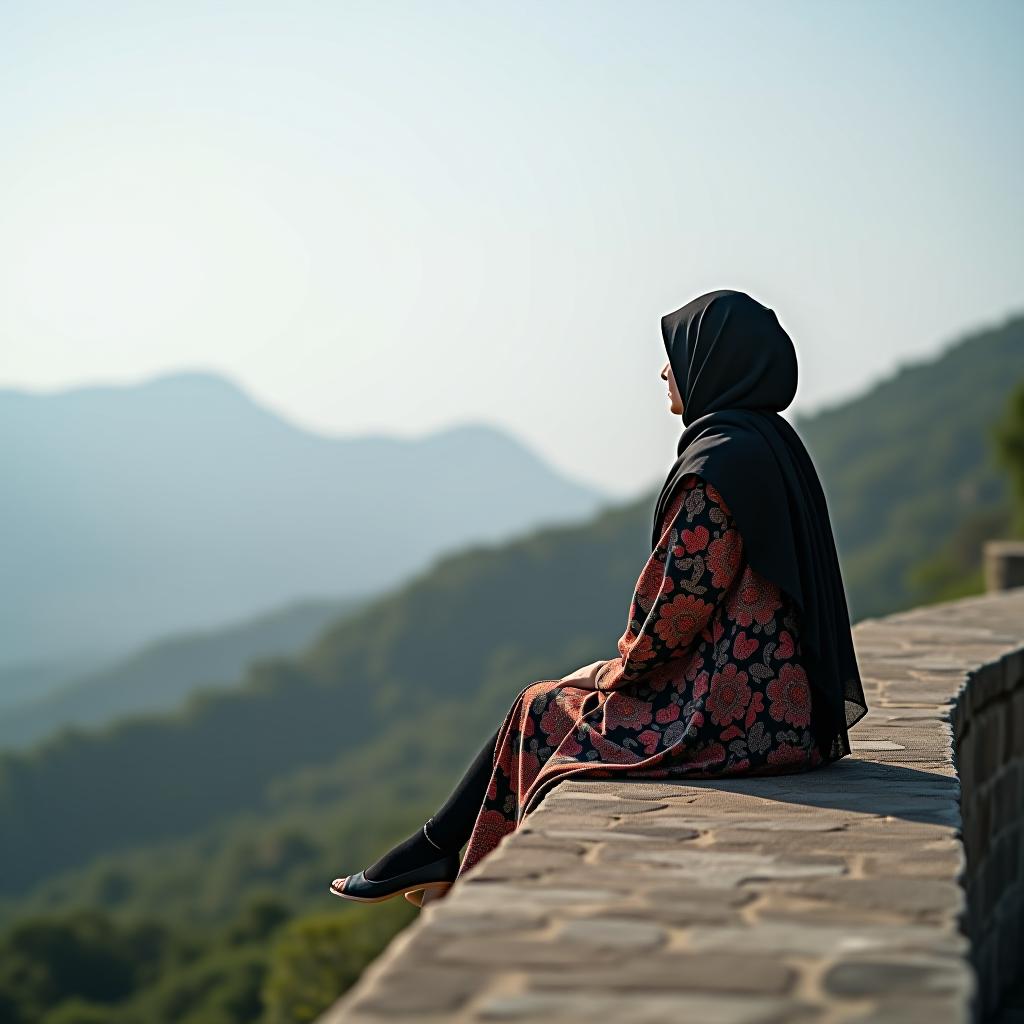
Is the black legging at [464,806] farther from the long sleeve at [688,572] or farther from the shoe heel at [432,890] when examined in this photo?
the long sleeve at [688,572]

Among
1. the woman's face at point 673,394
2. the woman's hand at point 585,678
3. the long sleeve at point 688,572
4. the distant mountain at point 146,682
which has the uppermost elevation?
the woman's face at point 673,394

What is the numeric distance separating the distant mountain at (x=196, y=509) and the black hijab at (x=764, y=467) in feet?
389

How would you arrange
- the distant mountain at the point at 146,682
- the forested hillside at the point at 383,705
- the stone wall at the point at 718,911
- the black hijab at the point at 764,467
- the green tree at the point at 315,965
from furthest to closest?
the distant mountain at the point at 146,682 → the forested hillside at the point at 383,705 → the green tree at the point at 315,965 → the black hijab at the point at 764,467 → the stone wall at the point at 718,911

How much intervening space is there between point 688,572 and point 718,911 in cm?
107

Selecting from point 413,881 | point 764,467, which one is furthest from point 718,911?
point 413,881

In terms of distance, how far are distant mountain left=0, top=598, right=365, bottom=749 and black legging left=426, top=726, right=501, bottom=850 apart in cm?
8275

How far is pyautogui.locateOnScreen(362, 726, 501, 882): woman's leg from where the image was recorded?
11.0 ft

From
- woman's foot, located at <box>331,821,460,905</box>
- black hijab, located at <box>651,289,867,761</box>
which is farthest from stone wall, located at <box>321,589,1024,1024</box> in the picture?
woman's foot, located at <box>331,821,460,905</box>

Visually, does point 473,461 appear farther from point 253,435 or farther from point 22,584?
point 22,584

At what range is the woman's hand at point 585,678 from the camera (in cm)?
338

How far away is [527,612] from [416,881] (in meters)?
62.3

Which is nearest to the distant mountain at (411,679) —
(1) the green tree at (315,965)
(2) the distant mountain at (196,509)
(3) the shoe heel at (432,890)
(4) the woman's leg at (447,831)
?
(1) the green tree at (315,965)

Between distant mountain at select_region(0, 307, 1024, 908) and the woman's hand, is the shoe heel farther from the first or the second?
distant mountain at select_region(0, 307, 1024, 908)

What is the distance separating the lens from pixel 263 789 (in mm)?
58000
